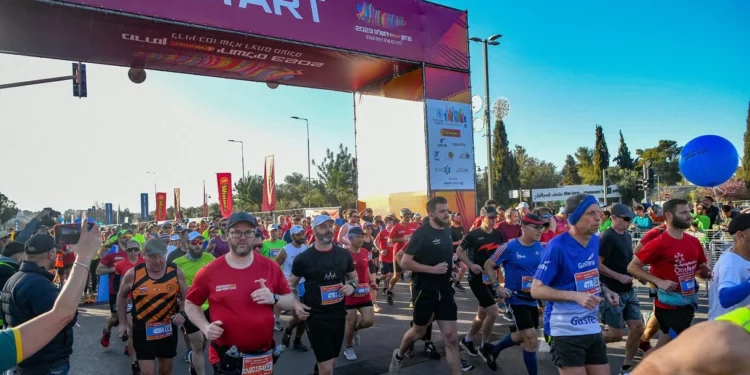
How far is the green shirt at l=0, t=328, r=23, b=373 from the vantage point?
6.46 ft

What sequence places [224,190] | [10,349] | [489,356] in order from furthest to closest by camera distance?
[224,190]
[489,356]
[10,349]

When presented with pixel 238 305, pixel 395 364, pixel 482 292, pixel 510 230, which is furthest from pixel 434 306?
pixel 510 230

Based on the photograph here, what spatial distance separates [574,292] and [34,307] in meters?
4.09

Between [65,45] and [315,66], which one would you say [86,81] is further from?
[315,66]

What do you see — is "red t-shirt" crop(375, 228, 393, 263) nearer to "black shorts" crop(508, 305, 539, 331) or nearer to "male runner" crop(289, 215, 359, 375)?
"black shorts" crop(508, 305, 539, 331)

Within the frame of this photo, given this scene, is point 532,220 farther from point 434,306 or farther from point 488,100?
point 488,100

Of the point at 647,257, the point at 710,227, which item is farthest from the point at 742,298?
the point at 710,227

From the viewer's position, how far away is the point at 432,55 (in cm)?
1720

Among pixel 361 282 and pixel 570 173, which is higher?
pixel 570 173

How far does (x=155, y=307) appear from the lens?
4887 millimetres

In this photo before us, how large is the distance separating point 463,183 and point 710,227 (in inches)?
304

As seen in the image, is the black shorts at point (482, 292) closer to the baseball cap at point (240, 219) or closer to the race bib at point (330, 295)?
the race bib at point (330, 295)

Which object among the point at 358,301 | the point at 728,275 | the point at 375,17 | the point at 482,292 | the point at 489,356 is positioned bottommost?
the point at 489,356

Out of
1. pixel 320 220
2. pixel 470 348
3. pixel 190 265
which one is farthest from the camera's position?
pixel 470 348
